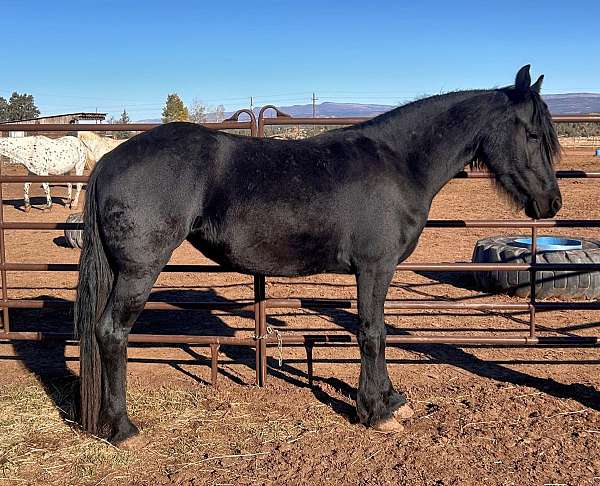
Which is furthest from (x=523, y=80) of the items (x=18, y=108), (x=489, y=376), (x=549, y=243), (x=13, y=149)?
(x=18, y=108)

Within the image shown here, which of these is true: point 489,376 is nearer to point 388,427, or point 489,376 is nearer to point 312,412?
point 388,427

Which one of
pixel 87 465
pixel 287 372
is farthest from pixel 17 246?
pixel 87 465

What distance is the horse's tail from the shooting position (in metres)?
3.46

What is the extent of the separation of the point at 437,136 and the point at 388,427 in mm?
1840

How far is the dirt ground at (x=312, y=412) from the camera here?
3.21 meters

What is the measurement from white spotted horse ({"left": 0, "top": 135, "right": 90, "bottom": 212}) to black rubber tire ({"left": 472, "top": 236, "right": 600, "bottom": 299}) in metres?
11.3

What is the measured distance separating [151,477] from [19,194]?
1763 centimetres

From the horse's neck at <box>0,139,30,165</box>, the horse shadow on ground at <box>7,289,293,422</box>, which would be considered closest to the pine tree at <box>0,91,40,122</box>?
the horse's neck at <box>0,139,30,165</box>

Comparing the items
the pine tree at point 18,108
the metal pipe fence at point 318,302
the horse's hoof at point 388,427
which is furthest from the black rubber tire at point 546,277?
the pine tree at point 18,108

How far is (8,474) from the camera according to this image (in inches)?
126

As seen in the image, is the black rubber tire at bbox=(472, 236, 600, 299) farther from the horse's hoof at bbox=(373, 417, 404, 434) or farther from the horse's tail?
the horse's tail

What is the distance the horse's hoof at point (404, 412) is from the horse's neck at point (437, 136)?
139cm

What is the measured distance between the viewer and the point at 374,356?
3.77 meters

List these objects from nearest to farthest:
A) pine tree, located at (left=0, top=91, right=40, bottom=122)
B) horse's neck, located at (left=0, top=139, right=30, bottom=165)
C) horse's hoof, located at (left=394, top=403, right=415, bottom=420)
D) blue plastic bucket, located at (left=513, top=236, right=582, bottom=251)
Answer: horse's hoof, located at (left=394, top=403, right=415, bottom=420) < blue plastic bucket, located at (left=513, top=236, right=582, bottom=251) < horse's neck, located at (left=0, top=139, right=30, bottom=165) < pine tree, located at (left=0, top=91, right=40, bottom=122)
